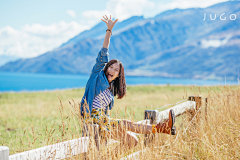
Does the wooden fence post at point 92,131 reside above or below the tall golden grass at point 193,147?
above

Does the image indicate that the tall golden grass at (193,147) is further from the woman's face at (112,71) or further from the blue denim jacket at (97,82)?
the woman's face at (112,71)

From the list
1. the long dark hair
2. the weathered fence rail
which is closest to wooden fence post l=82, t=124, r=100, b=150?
the weathered fence rail

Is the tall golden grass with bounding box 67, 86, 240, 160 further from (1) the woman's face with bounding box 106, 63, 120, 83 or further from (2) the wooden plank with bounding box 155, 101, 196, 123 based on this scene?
(1) the woman's face with bounding box 106, 63, 120, 83

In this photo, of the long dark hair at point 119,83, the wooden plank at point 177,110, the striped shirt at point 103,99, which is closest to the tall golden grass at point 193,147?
the wooden plank at point 177,110

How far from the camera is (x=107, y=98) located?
316 centimetres

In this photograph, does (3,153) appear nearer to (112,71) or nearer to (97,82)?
(97,82)

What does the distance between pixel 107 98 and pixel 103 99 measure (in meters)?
0.08

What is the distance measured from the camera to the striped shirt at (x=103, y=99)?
10.0 feet

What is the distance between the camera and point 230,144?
302 centimetres

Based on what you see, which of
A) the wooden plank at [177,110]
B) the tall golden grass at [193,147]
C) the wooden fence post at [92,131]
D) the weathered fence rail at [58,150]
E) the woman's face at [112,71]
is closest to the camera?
the weathered fence rail at [58,150]

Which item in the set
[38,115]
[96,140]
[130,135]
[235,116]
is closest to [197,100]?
[235,116]

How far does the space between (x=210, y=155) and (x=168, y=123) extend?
568mm

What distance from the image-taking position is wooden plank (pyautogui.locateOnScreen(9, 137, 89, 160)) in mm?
1825

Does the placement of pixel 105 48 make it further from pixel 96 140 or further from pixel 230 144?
pixel 230 144
